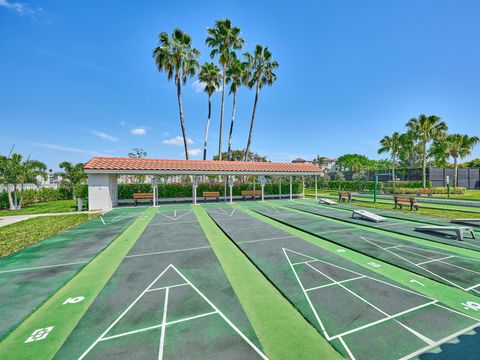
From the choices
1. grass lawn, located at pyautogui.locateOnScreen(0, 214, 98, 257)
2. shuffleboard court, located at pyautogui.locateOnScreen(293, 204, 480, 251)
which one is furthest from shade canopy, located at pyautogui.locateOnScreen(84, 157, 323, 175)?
shuffleboard court, located at pyautogui.locateOnScreen(293, 204, 480, 251)

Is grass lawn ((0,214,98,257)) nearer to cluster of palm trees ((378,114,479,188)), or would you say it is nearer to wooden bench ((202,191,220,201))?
wooden bench ((202,191,220,201))

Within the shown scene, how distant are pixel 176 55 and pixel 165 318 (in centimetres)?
3020

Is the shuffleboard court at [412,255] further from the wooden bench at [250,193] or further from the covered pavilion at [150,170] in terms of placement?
the wooden bench at [250,193]

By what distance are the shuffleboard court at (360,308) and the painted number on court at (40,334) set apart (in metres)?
4.45

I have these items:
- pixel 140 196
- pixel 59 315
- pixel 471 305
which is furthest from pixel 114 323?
pixel 140 196

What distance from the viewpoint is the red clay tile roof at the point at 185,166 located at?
20734 millimetres

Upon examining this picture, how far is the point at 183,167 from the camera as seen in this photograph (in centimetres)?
2312

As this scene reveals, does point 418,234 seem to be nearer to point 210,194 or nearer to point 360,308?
point 360,308

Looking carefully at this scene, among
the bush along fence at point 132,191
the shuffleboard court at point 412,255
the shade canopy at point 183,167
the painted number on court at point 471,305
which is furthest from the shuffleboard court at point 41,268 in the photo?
the bush along fence at point 132,191

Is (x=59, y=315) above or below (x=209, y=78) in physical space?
below

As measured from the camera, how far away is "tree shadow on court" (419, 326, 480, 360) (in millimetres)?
3235

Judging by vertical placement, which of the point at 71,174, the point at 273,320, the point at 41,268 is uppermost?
the point at 71,174

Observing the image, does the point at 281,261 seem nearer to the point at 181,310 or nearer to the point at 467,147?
the point at 181,310

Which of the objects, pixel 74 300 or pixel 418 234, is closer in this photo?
pixel 74 300
